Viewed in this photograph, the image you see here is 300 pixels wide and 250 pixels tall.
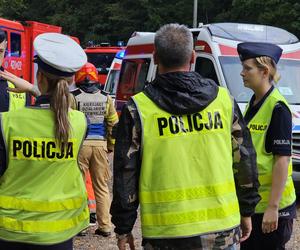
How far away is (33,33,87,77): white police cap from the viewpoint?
9.36ft

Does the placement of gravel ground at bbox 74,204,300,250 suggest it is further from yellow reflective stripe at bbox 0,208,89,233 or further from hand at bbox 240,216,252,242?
yellow reflective stripe at bbox 0,208,89,233

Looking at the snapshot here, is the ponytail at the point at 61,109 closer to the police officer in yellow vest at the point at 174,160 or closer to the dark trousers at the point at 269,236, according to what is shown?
the police officer in yellow vest at the point at 174,160

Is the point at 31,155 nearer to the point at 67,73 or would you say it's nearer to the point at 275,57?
the point at 67,73

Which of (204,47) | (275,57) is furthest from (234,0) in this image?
(275,57)

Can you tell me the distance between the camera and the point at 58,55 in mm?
2904

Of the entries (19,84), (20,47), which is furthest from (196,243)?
(20,47)

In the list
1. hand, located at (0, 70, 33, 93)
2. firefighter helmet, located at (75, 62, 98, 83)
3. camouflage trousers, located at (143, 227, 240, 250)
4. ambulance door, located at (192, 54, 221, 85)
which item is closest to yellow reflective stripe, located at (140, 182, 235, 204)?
camouflage trousers, located at (143, 227, 240, 250)

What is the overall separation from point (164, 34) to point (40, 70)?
70 centimetres

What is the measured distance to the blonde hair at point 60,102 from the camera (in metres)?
2.81

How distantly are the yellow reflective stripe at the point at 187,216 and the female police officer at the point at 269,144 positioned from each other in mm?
699

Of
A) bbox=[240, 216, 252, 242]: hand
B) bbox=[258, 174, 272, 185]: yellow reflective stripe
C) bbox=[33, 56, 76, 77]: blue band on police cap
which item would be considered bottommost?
bbox=[240, 216, 252, 242]: hand

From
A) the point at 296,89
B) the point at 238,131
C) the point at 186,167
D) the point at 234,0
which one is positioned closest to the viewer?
the point at 186,167

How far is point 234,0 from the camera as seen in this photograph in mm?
36656

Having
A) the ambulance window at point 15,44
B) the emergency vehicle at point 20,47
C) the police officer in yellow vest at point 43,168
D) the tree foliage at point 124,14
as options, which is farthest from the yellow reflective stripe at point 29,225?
the tree foliage at point 124,14
